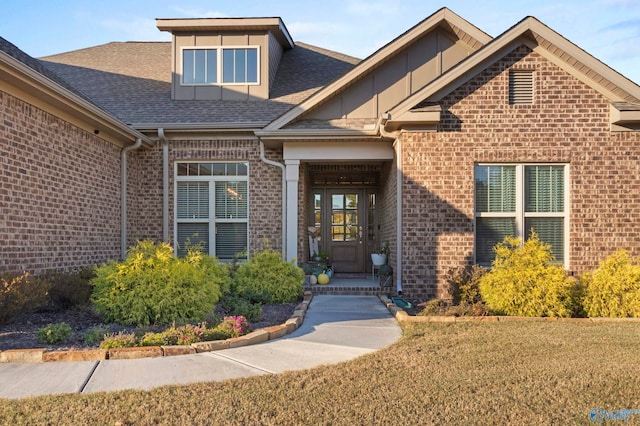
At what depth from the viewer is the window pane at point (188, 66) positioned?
13.2 meters

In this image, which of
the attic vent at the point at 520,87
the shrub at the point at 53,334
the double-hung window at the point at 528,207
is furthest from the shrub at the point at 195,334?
the attic vent at the point at 520,87

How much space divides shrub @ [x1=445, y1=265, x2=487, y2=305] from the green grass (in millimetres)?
2762

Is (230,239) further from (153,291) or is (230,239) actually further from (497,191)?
(497,191)

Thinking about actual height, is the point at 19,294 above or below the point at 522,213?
below

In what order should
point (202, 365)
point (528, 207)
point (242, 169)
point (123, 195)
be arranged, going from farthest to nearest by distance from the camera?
point (242, 169) → point (123, 195) → point (528, 207) → point (202, 365)

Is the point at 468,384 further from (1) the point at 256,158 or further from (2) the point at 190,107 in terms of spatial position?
(2) the point at 190,107

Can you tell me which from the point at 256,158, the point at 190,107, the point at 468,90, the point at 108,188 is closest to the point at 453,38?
the point at 468,90

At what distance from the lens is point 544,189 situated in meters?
9.99

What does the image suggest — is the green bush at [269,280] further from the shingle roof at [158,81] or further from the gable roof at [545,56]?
the shingle roof at [158,81]

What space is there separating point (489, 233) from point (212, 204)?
5.76m

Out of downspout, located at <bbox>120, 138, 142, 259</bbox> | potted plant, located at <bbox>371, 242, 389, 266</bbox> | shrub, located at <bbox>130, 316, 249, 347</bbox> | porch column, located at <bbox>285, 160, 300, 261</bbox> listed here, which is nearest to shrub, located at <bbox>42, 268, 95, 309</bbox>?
shrub, located at <bbox>130, 316, 249, 347</bbox>

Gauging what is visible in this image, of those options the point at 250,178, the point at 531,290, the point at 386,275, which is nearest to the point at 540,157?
the point at 531,290

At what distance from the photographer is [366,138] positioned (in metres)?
11.0

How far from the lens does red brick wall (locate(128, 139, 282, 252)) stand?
11789 mm
